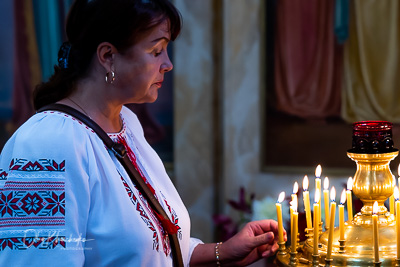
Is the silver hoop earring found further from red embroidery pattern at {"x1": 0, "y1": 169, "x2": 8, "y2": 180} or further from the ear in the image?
red embroidery pattern at {"x1": 0, "y1": 169, "x2": 8, "y2": 180}

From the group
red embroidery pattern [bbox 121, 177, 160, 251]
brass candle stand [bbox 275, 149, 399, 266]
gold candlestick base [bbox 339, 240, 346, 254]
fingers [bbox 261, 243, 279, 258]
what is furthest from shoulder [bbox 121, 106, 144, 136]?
gold candlestick base [bbox 339, 240, 346, 254]

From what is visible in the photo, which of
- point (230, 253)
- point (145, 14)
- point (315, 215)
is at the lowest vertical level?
point (230, 253)

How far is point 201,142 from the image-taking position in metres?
4.05

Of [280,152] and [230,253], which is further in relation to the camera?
[280,152]

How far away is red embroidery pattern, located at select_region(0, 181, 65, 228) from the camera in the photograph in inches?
→ 56.4

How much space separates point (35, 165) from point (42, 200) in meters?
0.09

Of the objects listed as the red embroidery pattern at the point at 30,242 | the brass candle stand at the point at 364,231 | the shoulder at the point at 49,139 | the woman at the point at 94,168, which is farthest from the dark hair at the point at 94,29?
the brass candle stand at the point at 364,231

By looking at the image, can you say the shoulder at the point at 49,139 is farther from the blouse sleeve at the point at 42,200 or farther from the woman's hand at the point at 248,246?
the woman's hand at the point at 248,246

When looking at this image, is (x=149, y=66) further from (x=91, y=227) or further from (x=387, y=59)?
(x=387, y=59)

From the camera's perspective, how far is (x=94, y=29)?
166 cm

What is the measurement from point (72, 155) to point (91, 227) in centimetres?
20

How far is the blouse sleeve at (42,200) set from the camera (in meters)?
1.43

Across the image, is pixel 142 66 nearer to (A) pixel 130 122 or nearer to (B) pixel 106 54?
(B) pixel 106 54

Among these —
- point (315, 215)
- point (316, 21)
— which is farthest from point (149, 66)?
point (316, 21)
